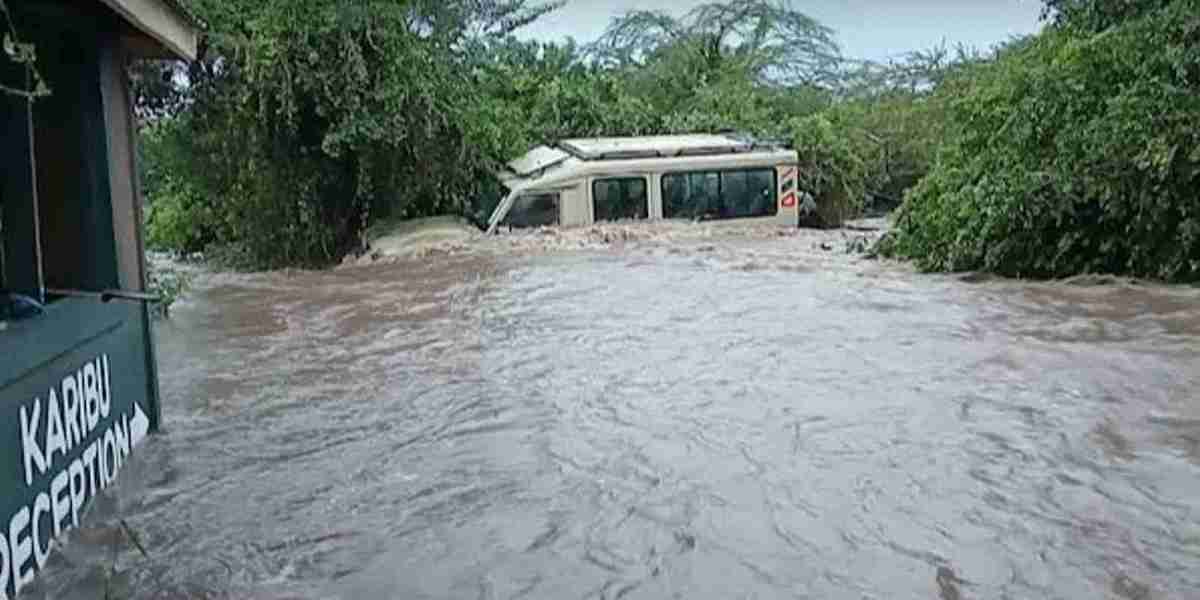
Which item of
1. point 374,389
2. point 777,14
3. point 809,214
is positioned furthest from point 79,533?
point 777,14

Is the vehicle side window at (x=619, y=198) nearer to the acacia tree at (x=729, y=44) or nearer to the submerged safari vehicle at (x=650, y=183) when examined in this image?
the submerged safari vehicle at (x=650, y=183)

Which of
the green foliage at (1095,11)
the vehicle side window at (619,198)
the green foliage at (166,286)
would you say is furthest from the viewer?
the vehicle side window at (619,198)

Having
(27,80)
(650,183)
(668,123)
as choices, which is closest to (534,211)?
(650,183)

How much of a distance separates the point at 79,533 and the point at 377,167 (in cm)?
1168

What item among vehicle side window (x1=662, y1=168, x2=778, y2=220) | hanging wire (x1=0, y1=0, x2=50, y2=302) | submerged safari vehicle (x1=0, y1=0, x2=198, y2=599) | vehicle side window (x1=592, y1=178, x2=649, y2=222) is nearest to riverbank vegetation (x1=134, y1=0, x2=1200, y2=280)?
vehicle side window (x1=592, y1=178, x2=649, y2=222)

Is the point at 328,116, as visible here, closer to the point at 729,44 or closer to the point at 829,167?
the point at 829,167

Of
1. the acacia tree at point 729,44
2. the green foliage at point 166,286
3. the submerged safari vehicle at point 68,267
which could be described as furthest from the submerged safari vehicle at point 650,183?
the submerged safari vehicle at point 68,267

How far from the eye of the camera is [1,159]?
16.2 ft

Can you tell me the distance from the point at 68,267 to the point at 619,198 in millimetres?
11309

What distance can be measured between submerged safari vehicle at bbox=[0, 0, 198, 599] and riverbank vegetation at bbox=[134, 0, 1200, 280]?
790 cm

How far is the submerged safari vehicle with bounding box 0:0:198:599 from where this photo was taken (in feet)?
13.9

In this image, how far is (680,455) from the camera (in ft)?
19.9

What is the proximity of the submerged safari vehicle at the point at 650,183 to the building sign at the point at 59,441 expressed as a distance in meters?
10.7

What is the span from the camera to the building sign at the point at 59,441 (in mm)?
4059
